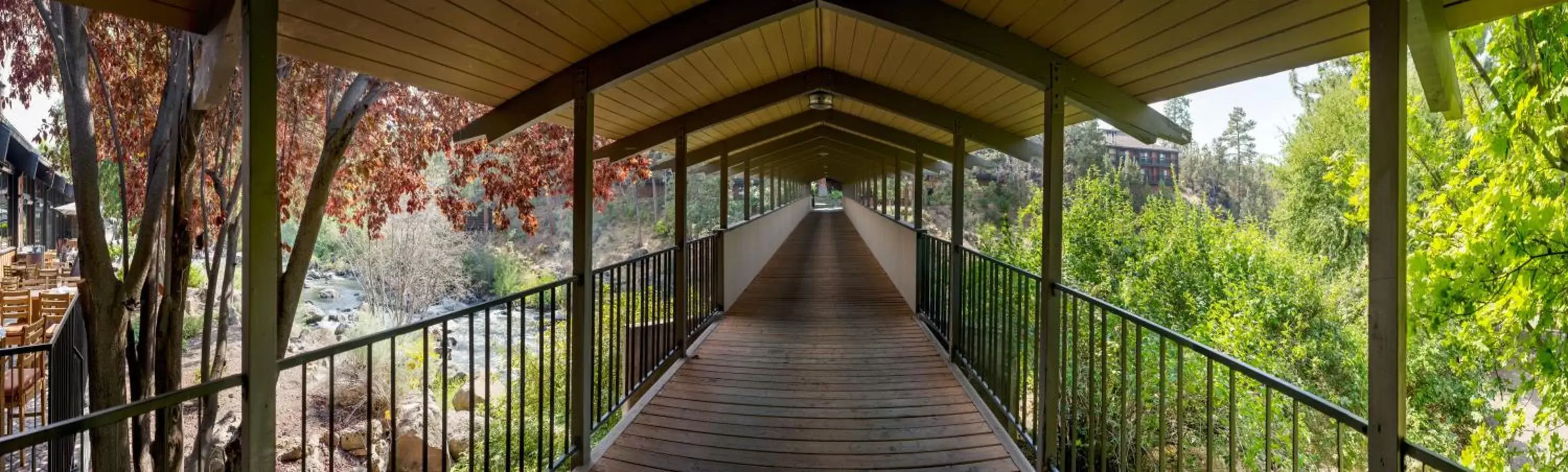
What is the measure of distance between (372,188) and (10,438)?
6111mm

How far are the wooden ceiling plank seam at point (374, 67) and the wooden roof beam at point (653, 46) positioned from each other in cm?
23

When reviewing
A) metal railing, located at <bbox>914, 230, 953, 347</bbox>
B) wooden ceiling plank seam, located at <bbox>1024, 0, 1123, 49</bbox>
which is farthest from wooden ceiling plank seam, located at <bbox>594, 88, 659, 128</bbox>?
metal railing, located at <bbox>914, 230, 953, 347</bbox>

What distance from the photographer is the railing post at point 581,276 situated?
3113 mm

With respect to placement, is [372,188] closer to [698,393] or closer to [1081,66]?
[698,393]

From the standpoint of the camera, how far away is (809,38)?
386cm

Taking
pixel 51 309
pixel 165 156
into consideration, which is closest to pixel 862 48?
pixel 165 156

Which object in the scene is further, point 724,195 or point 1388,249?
point 724,195

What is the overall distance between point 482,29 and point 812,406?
9.37 ft

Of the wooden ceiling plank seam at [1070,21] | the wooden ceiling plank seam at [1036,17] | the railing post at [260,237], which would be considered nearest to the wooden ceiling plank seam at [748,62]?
the wooden ceiling plank seam at [1036,17]

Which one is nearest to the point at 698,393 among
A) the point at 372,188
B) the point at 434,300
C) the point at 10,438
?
the point at 10,438

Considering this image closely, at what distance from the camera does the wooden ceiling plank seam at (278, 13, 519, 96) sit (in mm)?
2082

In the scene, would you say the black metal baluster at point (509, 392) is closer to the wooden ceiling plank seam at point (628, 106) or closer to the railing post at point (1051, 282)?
the wooden ceiling plank seam at point (628, 106)

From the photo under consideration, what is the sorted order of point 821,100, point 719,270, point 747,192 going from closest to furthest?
point 821,100 → point 719,270 → point 747,192

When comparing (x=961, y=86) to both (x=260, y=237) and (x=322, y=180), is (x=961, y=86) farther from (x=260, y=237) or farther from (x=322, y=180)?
(x=322, y=180)
